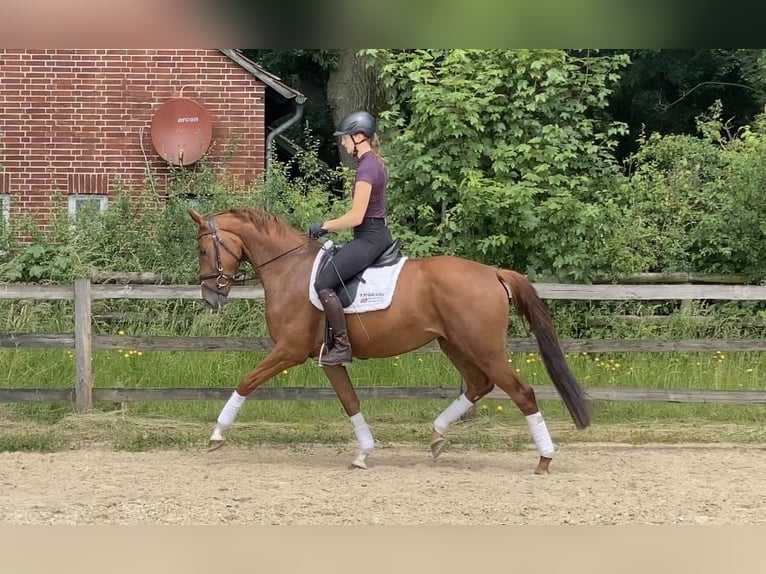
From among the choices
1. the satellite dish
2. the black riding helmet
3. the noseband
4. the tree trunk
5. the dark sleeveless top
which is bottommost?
the noseband

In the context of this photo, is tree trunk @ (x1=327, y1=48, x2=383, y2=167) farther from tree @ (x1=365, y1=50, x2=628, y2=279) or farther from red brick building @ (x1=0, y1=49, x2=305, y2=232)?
tree @ (x1=365, y1=50, x2=628, y2=279)

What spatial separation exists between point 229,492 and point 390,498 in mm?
1061

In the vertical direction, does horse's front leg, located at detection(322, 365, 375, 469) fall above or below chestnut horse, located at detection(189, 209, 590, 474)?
below

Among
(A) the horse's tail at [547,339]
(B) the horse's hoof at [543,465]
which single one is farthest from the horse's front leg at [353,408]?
(A) the horse's tail at [547,339]

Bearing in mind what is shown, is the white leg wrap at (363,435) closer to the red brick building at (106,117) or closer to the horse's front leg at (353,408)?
the horse's front leg at (353,408)

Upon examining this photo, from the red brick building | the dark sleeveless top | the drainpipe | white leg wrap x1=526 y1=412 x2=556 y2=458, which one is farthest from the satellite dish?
white leg wrap x1=526 y1=412 x2=556 y2=458

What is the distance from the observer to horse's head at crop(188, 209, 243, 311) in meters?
6.49

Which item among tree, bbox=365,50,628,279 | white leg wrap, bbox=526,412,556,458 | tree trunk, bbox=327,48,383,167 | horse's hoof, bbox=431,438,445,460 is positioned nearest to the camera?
white leg wrap, bbox=526,412,556,458

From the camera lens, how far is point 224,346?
7.82 metres

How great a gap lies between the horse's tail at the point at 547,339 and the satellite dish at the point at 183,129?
23.7ft

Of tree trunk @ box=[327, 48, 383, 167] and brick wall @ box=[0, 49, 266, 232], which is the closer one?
brick wall @ box=[0, 49, 266, 232]

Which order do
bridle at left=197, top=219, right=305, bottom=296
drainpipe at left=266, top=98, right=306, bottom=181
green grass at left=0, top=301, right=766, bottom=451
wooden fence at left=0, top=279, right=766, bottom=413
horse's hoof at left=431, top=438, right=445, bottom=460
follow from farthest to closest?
drainpipe at left=266, top=98, right=306, bottom=181 → wooden fence at left=0, top=279, right=766, bottom=413 → green grass at left=0, top=301, right=766, bottom=451 → horse's hoof at left=431, top=438, right=445, bottom=460 → bridle at left=197, top=219, right=305, bottom=296

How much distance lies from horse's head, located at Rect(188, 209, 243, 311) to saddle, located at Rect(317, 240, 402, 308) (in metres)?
0.74

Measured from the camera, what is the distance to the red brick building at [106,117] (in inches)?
488
